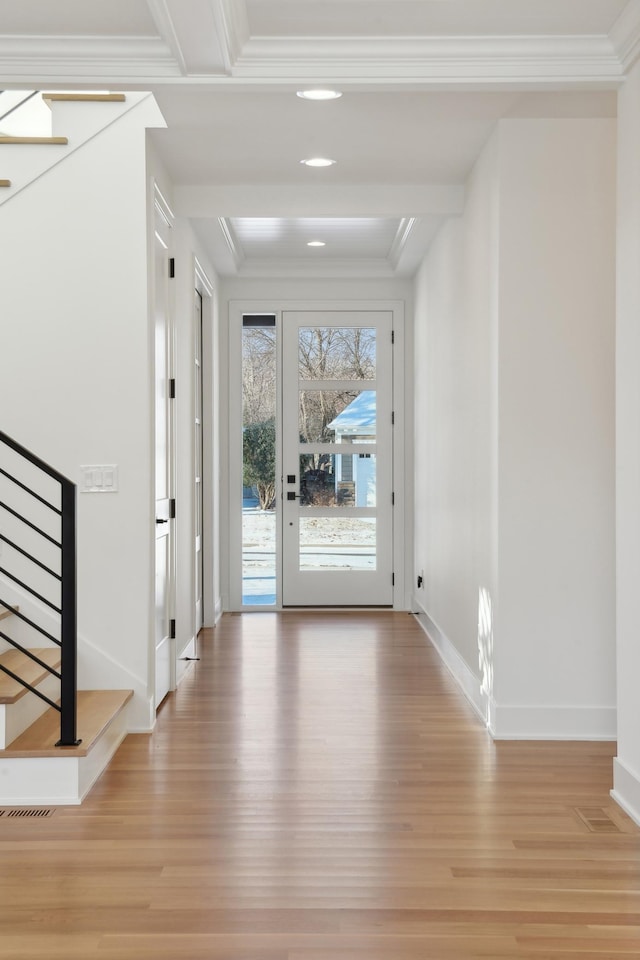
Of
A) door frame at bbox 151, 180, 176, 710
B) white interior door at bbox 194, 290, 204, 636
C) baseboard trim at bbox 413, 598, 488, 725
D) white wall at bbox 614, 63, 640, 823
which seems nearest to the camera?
white wall at bbox 614, 63, 640, 823

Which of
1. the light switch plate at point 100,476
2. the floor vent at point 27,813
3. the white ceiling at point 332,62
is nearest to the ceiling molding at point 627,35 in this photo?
the white ceiling at point 332,62

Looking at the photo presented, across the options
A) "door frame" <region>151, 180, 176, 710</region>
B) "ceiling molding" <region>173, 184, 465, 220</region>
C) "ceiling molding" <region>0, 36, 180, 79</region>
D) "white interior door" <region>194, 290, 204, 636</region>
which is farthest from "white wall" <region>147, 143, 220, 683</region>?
"ceiling molding" <region>0, 36, 180, 79</region>

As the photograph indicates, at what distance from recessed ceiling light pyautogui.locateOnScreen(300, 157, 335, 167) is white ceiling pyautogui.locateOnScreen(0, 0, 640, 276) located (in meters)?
0.11

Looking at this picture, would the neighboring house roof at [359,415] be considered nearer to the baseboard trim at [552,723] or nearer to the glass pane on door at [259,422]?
the glass pane on door at [259,422]

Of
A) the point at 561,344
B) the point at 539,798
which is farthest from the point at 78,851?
the point at 561,344

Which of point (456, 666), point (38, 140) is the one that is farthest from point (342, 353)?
point (38, 140)

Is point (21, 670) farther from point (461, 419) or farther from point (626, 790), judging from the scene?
point (461, 419)

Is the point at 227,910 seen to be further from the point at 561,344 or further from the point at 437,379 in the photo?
the point at 437,379

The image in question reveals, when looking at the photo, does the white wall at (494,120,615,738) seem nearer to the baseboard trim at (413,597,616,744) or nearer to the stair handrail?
the baseboard trim at (413,597,616,744)

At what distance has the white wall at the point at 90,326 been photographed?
396 centimetres

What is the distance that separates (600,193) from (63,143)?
2303mm

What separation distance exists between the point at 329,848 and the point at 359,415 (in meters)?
4.97

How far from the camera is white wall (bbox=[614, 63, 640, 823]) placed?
3.07 m

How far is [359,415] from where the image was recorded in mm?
7473
